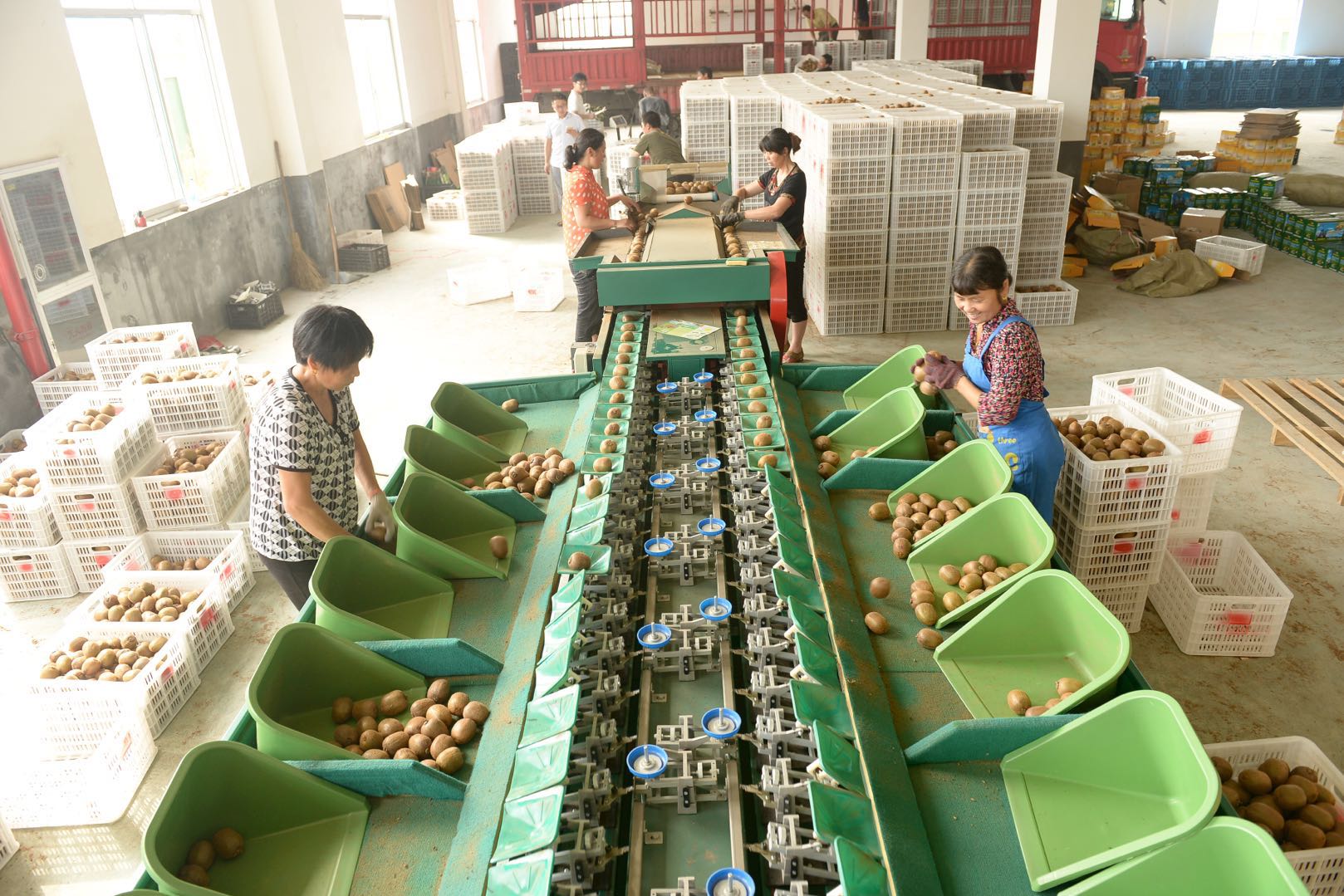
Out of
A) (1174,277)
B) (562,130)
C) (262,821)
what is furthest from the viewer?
(562,130)

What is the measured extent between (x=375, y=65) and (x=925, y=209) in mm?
9815

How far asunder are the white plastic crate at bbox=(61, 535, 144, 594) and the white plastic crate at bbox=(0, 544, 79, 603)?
3 cm

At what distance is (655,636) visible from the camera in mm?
2217

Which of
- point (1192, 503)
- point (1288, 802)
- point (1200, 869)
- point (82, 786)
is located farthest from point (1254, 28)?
point (82, 786)

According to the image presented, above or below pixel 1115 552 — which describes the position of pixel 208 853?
above

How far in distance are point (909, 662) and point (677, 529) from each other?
893 millimetres

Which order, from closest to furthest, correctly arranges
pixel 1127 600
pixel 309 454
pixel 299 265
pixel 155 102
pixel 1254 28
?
pixel 309 454
pixel 1127 600
pixel 155 102
pixel 299 265
pixel 1254 28

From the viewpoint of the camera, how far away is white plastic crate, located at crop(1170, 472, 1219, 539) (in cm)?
393

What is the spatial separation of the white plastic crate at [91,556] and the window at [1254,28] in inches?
930

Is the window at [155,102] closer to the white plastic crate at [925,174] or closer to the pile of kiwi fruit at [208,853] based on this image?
the white plastic crate at [925,174]

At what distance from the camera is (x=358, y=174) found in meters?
11.2

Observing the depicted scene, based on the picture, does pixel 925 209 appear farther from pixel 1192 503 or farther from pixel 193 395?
pixel 193 395

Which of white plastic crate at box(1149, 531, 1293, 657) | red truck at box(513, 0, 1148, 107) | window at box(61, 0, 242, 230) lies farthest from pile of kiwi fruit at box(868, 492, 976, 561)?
red truck at box(513, 0, 1148, 107)

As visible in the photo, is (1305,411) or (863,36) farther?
(863,36)
